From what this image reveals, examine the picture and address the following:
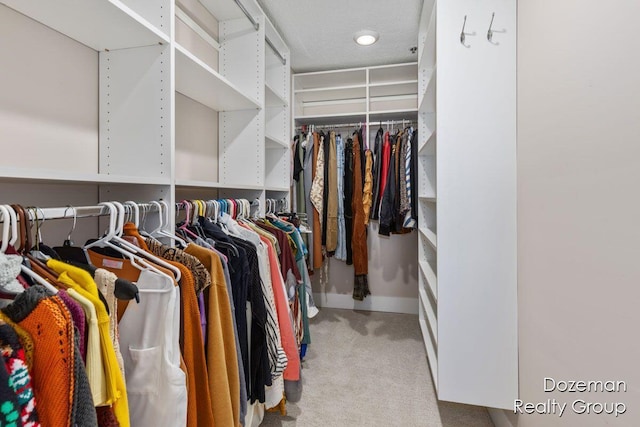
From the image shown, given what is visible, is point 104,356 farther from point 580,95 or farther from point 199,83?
point 580,95

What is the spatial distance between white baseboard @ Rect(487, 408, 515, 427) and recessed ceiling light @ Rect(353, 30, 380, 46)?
2557 mm

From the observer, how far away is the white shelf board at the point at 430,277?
1716 millimetres

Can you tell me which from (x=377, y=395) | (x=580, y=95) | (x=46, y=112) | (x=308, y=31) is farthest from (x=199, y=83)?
(x=377, y=395)

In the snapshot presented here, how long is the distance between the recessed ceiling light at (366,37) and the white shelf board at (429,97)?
706 mm

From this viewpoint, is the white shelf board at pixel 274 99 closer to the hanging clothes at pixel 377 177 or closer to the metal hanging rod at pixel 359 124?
the metal hanging rod at pixel 359 124

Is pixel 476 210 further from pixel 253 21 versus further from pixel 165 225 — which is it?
pixel 253 21

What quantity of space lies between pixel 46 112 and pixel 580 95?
1.71 metres

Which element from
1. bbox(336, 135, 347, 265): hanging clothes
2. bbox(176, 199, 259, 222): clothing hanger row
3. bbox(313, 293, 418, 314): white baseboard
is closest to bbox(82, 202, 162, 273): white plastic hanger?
bbox(176, 199, 259, 222): clothing hanger row

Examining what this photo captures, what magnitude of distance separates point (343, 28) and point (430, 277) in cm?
189

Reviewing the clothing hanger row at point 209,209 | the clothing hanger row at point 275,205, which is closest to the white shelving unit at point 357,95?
the clothing hanger row at point 275,205

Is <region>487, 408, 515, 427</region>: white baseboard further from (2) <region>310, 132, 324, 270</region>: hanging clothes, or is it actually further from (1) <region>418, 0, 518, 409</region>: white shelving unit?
(2) <region>310, 132, 324, 270</region>: hanging clothes

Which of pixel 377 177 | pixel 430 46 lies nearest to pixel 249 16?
pixel 430 46

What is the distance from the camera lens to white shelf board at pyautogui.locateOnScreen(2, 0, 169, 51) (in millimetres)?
944

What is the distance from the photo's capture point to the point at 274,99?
252cm
